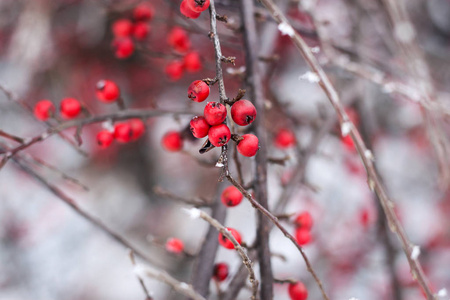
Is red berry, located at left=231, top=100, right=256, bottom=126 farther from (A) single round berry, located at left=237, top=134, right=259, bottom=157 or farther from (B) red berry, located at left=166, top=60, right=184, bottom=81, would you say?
(B) red berry, located at left=166, top=60, right=184, bottom=81

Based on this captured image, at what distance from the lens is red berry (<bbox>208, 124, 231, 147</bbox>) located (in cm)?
50

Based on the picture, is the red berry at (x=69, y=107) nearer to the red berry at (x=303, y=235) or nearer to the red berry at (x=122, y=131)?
the red berry at (x=122, y=131)

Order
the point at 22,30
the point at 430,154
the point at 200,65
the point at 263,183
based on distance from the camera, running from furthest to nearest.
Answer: the point at 430,154
the point at 22,30
the point at 200,65
the point at 263,183

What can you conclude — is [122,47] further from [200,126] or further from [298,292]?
[298,292]

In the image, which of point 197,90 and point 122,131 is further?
point 122,131

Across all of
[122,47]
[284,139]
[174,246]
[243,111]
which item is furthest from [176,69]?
[243,111]

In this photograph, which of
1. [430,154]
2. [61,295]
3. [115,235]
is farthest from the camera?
[430,154]

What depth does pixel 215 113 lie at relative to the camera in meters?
0.49

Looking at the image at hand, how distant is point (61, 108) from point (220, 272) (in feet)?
1.84

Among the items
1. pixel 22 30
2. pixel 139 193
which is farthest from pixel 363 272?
pixel 22 30

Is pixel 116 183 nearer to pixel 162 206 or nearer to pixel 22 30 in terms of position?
pixel 162 206

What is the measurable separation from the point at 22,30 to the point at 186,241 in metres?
1.35

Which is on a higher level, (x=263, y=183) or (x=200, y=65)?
(x=200, y=65)

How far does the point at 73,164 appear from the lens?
6.97 ft
